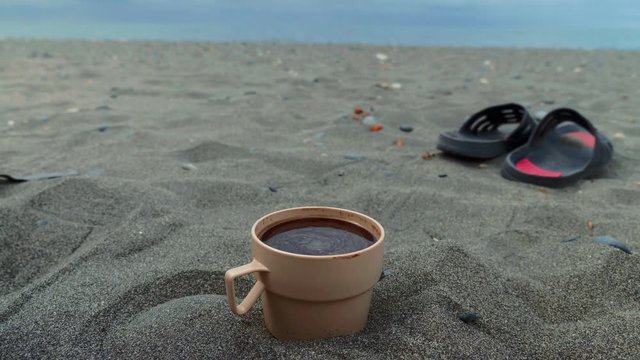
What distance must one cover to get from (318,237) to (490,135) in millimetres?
1981

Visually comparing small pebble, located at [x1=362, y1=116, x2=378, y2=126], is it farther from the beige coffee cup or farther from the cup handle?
the cup handle

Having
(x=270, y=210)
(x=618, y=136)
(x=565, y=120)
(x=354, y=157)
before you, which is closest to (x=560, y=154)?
(x=565, y=120)

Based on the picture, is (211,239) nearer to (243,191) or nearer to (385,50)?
(243,191)

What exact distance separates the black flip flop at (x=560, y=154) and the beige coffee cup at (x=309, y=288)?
144 cm

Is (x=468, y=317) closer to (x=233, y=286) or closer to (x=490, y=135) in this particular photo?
(x=233, y=286)

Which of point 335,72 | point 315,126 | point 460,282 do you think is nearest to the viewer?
point 460,282

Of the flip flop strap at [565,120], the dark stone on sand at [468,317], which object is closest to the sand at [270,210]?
the dark stone on sand at [468,317]

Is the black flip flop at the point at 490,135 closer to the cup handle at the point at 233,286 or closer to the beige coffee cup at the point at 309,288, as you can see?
the beige coffee cup at the point at 309,288

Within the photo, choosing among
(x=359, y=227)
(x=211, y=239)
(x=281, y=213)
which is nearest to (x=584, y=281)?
(x=359, y=227)

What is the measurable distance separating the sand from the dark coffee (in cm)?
20

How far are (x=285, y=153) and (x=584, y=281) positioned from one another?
1.61 m

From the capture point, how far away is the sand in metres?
1.09

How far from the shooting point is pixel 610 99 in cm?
435

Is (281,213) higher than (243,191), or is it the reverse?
(281,213)
